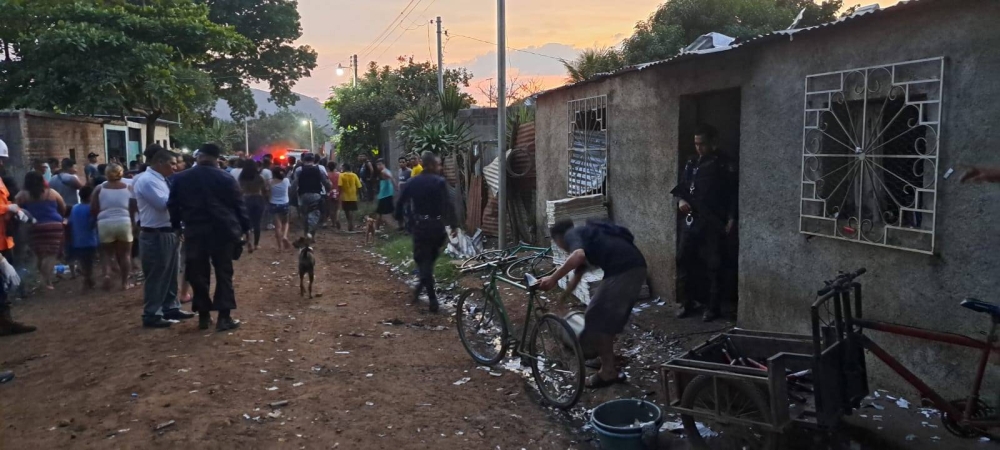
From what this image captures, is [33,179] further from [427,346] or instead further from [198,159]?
[427,346]

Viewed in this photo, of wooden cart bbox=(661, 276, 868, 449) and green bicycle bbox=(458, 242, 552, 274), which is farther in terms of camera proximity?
green bicycle bbox=(458, 242, 552, 274)

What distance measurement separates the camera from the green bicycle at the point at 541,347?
5.37 m

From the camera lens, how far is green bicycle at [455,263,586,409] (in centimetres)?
537

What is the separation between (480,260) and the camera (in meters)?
7.79

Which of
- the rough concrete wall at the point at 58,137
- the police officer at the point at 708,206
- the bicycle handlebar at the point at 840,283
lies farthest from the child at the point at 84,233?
the bicycle handlebar at the point at 840,283

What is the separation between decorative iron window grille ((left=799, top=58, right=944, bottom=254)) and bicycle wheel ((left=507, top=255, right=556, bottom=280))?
2.50 metres

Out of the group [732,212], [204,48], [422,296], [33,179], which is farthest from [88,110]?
[732,212]

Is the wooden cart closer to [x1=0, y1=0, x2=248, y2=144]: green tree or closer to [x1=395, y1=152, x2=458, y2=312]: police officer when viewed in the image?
[x1=395, y1=152, x2=458, y2=312]: police officer

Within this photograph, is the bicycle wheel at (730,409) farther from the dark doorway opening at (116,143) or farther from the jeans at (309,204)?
the dark doorway opening at (116,143)

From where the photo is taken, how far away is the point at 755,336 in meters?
4.78

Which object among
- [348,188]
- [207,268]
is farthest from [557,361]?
[348,188]

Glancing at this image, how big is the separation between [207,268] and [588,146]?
5.11 m

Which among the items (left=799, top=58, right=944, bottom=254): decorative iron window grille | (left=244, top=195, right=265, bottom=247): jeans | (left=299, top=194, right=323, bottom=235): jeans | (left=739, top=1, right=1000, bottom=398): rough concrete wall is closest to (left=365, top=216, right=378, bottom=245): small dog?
(left=299, top=194, right=323, bottom=235): jeans

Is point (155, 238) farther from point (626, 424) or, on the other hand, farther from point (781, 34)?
point (781, 34)
